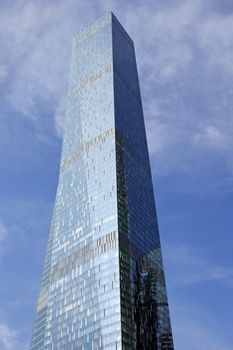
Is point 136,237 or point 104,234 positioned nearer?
point 104,234

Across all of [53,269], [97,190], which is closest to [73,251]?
[53,269]

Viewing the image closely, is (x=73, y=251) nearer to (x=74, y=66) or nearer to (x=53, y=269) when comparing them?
(x=53, y=269)

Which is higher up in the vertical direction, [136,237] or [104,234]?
[136,237]

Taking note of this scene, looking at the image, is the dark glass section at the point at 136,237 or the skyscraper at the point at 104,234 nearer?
the dark glass section at the point at 136,237

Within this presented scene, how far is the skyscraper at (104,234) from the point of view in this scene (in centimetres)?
11112

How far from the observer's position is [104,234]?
124m

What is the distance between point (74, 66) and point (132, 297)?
11228 centimetres

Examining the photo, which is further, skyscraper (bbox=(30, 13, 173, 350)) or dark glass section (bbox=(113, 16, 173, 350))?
skyscraper (bbox=(30, 13, 173, 350))

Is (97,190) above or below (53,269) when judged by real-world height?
above

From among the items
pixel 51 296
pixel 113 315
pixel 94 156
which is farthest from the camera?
pixel 94 156

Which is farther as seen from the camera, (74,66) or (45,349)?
(74,66)

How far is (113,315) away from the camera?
10619 cm

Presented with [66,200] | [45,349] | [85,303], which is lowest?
[45,349]

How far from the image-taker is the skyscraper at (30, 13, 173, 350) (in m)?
111
